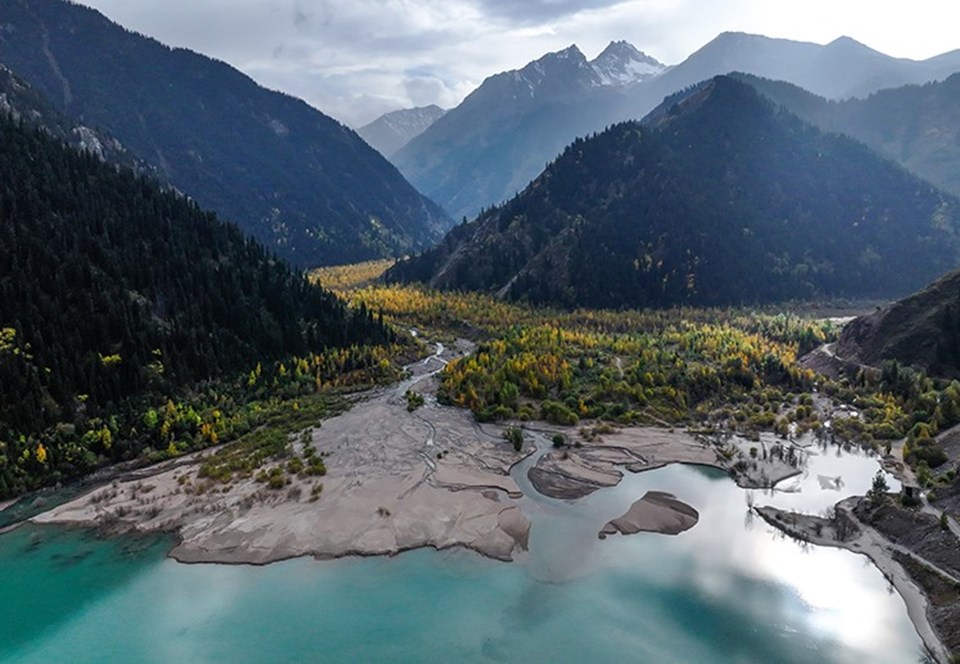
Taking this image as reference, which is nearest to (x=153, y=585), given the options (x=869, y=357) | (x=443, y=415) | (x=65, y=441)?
(x=65, y=441)

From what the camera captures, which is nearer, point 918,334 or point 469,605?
point 469,605

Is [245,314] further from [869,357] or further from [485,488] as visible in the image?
[869,357]

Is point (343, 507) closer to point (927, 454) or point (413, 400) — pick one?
point (413, 400)

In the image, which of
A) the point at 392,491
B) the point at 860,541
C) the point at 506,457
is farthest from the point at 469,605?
the point at 860,541

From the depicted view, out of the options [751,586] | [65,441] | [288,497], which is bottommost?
[751,586]

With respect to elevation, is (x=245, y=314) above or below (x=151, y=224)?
below

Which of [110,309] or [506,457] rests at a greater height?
[110,309]

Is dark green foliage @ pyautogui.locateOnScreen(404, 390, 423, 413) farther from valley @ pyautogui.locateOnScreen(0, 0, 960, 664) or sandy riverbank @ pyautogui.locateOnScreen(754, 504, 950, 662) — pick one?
sandy riverbank @ pyautogui.locateOnScreen(754, 504, 950, 662)
